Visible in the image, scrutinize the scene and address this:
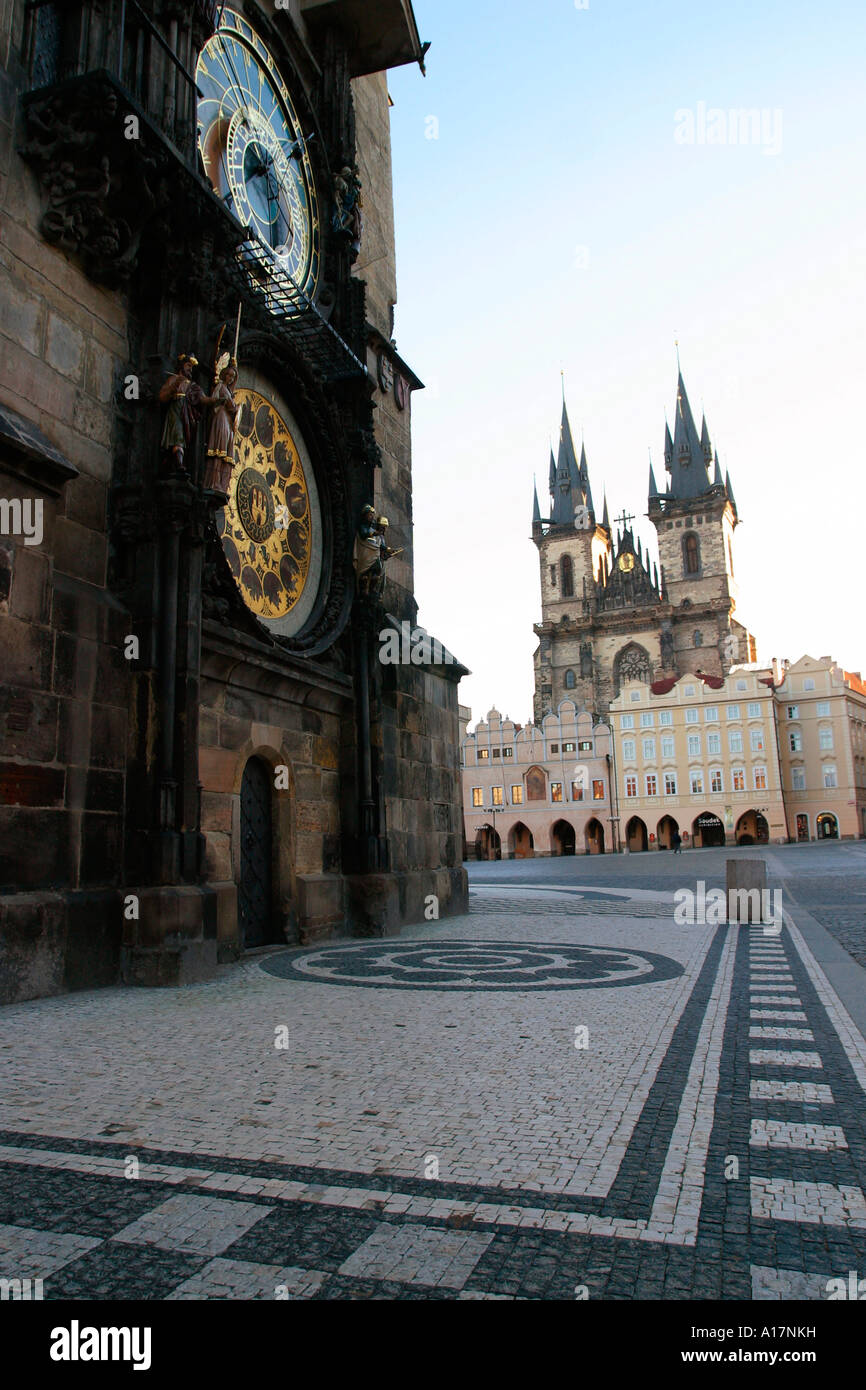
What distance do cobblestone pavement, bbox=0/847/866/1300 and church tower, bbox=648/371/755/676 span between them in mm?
87160

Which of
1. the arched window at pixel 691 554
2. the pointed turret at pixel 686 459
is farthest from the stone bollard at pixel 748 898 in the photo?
the pointed turret at pixel 686 459

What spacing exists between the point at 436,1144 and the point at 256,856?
7015 millimetres

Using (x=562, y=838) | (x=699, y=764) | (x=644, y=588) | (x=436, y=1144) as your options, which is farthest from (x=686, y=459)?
(x=436, y=1144)

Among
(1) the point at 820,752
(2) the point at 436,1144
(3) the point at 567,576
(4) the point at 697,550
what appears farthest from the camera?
(3) the point at 567,576

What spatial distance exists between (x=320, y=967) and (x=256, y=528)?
523 centimetres

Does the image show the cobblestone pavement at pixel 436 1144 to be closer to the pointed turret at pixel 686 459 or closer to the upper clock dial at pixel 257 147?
the upper clock dial at pixel 257 147

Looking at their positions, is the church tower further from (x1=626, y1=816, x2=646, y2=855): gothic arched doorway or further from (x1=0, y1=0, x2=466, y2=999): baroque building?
(x1=0, y1=0, x2=466, y2=999): baroque building

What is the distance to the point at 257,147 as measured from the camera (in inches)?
471

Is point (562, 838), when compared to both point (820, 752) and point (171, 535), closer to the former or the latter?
point (820, 752)

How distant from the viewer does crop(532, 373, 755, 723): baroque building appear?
93312 mm

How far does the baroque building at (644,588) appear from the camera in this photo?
93.3 meters
